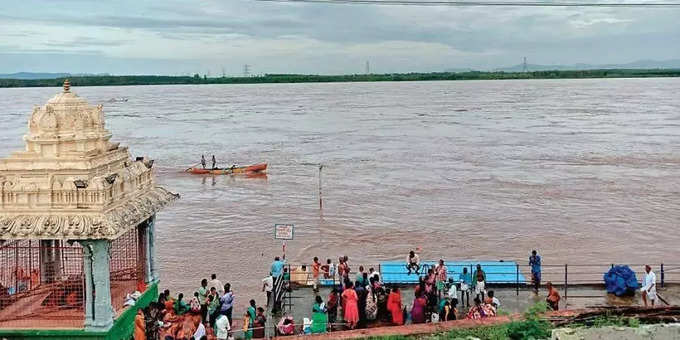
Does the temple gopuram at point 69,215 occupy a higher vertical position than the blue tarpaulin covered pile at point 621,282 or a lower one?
higher

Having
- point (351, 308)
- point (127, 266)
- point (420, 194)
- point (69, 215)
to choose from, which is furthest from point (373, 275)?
point (420, 194)

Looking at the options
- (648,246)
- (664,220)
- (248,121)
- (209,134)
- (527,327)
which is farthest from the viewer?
(248,121)

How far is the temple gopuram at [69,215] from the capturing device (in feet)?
34.4

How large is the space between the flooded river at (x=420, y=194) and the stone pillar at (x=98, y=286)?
8.48 metres

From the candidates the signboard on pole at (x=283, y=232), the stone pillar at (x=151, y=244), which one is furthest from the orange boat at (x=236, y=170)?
the stone pillar at (x=151, y=244)

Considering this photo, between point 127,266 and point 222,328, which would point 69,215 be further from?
point 127,266

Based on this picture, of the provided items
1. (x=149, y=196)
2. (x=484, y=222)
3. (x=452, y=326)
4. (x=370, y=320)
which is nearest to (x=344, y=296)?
(x=370, y=320)

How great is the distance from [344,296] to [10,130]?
7171 centimetres

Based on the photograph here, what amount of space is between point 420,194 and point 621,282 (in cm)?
2149

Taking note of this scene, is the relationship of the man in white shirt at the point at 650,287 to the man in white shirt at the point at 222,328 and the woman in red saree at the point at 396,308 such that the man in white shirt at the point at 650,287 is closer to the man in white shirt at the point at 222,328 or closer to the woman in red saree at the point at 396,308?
the woman in red saree at the point at 396,308

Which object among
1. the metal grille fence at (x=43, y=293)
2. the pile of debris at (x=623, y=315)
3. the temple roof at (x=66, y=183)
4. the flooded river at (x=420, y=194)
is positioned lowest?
the flooded river at (x=420, y=194)

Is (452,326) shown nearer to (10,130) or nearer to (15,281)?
(15,281)

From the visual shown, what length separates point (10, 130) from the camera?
74625 millimetres

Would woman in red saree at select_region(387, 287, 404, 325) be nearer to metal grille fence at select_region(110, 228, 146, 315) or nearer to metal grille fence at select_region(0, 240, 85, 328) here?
metal grille fence at select_region(110, 228, 146, 315)
